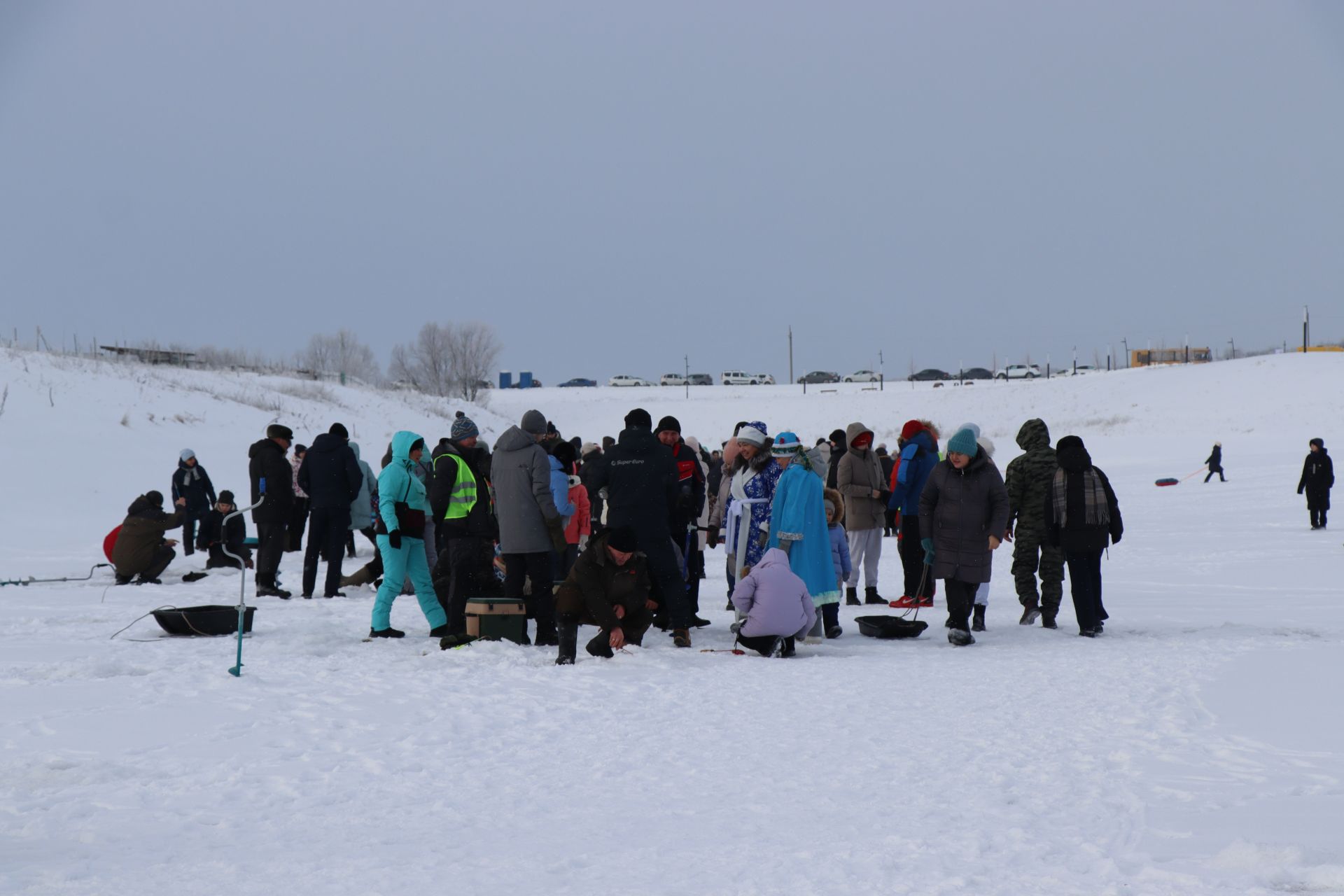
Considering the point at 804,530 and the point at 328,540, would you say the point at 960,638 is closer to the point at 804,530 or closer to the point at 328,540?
the point at 804,530

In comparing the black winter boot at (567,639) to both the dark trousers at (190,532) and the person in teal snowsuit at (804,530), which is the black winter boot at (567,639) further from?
the dark trousers at (190,532)

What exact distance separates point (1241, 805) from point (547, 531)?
17.7 ft

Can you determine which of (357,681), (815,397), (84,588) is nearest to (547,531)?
(357,681)

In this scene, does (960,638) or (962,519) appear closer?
(960,638)

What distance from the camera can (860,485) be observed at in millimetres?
12391

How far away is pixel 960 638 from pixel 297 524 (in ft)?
27.7

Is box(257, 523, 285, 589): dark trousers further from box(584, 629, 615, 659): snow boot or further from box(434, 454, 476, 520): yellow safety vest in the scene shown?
box(584, 629, 615, 659): snow boot

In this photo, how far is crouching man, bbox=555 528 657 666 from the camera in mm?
8594

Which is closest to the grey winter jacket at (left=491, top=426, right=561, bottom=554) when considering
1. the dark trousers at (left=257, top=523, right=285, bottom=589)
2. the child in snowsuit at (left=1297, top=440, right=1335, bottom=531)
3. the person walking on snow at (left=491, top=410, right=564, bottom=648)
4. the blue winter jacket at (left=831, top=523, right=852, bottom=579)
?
the person walking on snow at (left=491, top=410, right=564, bottom=648)

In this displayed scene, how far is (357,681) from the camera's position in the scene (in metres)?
7.79

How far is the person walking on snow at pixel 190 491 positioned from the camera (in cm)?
1638

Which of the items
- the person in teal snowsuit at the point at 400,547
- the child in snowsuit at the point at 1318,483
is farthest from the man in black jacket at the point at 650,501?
the child in snowsuit at the point at 1318,483

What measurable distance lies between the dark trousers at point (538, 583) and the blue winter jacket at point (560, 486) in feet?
4.53

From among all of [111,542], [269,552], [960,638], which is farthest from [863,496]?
[111,542]
